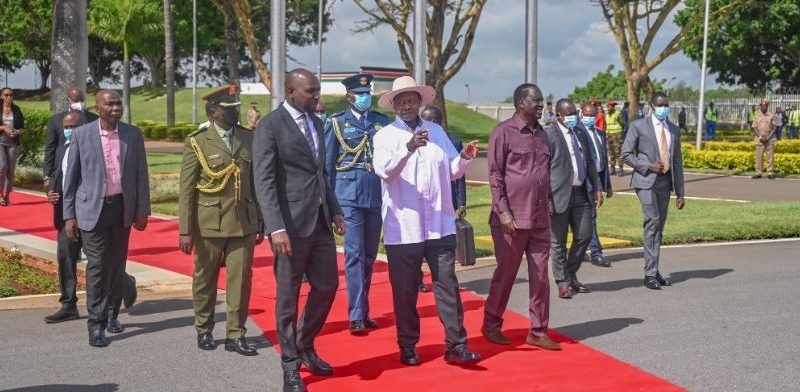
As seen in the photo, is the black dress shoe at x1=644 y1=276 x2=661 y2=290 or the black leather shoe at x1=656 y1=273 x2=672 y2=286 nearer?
the black dress shoe at x1=644 y1=276 x2=661 y2=290

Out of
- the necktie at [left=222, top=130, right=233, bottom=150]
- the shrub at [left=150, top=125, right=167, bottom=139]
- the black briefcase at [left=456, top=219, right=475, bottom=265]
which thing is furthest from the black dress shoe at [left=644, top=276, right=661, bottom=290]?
the shrub at [left=150, top=125, right=167, bottom=139]

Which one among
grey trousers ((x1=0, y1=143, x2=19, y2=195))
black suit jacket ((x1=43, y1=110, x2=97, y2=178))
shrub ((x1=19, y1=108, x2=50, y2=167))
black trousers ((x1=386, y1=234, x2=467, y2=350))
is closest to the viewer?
black trousers ((x1=386, y1=234, x2=467, y2=350))

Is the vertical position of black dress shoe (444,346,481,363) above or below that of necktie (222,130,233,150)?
below

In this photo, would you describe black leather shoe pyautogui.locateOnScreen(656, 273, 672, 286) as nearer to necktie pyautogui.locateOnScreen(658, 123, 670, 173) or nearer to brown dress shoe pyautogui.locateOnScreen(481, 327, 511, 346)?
necktie pyautogui.locateOnScreen(658, 123, 670, 173)

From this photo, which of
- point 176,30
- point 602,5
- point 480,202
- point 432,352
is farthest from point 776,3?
point 432,352

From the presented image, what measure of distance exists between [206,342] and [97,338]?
834mm

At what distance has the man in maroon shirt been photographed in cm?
745

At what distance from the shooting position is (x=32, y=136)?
21938 millimetres

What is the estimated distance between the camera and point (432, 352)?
7348 millimetres

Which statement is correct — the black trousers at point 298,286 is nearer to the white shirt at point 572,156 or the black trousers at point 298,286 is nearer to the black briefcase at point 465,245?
the black briefcase at point 465,245

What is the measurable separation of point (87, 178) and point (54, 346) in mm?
1281

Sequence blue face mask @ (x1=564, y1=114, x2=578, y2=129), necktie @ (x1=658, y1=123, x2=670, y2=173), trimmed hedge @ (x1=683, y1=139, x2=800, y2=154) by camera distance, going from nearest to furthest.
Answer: blue face mask @ (x1=564, y1=114, x2=578, y2=129) < necktie @ (x1=658, y1=123, x2=670, y2=173) < trimmed hedge @ (x1=683, y1=139, x2=800, y2=154)

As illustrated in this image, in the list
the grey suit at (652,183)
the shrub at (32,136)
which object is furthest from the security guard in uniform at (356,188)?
the shrub at (32,136)

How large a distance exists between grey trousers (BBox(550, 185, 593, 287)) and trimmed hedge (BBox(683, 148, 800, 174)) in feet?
61.1
